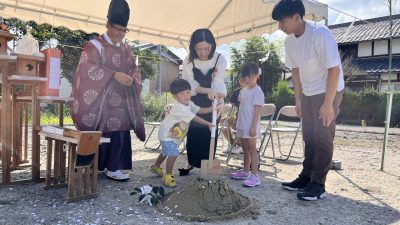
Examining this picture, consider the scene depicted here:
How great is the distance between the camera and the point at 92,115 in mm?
3484

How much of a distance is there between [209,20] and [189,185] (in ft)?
13.5

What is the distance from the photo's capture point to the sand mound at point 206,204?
2580 millimetres

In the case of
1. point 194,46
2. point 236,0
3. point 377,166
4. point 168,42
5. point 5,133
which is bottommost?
point 377,166

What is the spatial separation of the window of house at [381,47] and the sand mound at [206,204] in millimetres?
20459

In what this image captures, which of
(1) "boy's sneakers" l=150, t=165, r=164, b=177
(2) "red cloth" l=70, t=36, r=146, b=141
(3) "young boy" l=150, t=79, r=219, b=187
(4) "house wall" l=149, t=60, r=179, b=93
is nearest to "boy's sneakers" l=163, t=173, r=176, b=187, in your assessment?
(3) "young boy" l=150, t=79, r=219, b=187

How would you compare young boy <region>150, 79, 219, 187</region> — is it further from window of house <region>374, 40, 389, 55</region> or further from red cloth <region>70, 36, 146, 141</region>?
window of house <region>374, 40, 389, 55</region>

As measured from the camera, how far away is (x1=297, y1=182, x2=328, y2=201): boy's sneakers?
3.10m

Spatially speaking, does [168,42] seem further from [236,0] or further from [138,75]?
[138,75]

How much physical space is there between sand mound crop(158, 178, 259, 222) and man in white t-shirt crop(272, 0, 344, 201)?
736 millimetres

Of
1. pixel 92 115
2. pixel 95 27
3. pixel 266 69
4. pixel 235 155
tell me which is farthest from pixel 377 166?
pixel 266 69

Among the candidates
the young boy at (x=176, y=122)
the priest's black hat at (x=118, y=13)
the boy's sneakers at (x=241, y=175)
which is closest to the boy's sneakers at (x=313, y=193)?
the boy's sneakers at (x=241, y=175)

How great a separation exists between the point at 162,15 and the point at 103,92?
2.95m

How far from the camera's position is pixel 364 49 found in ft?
69.6

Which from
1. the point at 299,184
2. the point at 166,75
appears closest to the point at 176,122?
the point at 299,184
